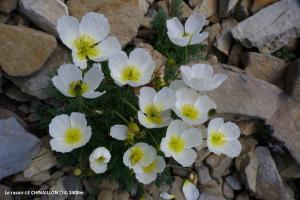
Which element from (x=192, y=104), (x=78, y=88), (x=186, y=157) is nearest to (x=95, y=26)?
(x=78, y=88)

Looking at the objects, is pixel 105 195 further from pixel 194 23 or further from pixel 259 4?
pixel 259 4

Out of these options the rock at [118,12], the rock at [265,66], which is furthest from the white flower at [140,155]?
the rock at [265,66]

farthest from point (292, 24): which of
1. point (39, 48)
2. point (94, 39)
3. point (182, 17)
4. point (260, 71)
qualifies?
point (39, 48)

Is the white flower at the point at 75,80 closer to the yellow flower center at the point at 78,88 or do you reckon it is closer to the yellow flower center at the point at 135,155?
the yellow flower center at the point at 78,88

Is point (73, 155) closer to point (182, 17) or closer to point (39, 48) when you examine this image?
point (39, 48)

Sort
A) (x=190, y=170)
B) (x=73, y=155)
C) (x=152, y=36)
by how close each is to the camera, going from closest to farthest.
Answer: (x=73, y=155)
(x=190, y=170)
(x=152, y=36)

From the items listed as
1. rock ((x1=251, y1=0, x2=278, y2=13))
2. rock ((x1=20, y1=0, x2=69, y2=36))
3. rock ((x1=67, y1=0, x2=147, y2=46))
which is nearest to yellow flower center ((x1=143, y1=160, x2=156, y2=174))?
rock ((x1=67, y1=0, x2=147, y2=46))

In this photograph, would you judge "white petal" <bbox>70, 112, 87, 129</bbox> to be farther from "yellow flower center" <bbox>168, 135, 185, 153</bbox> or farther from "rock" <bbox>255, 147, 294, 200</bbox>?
"rock" <bbox>255, 147, 294, 200</bbox>
